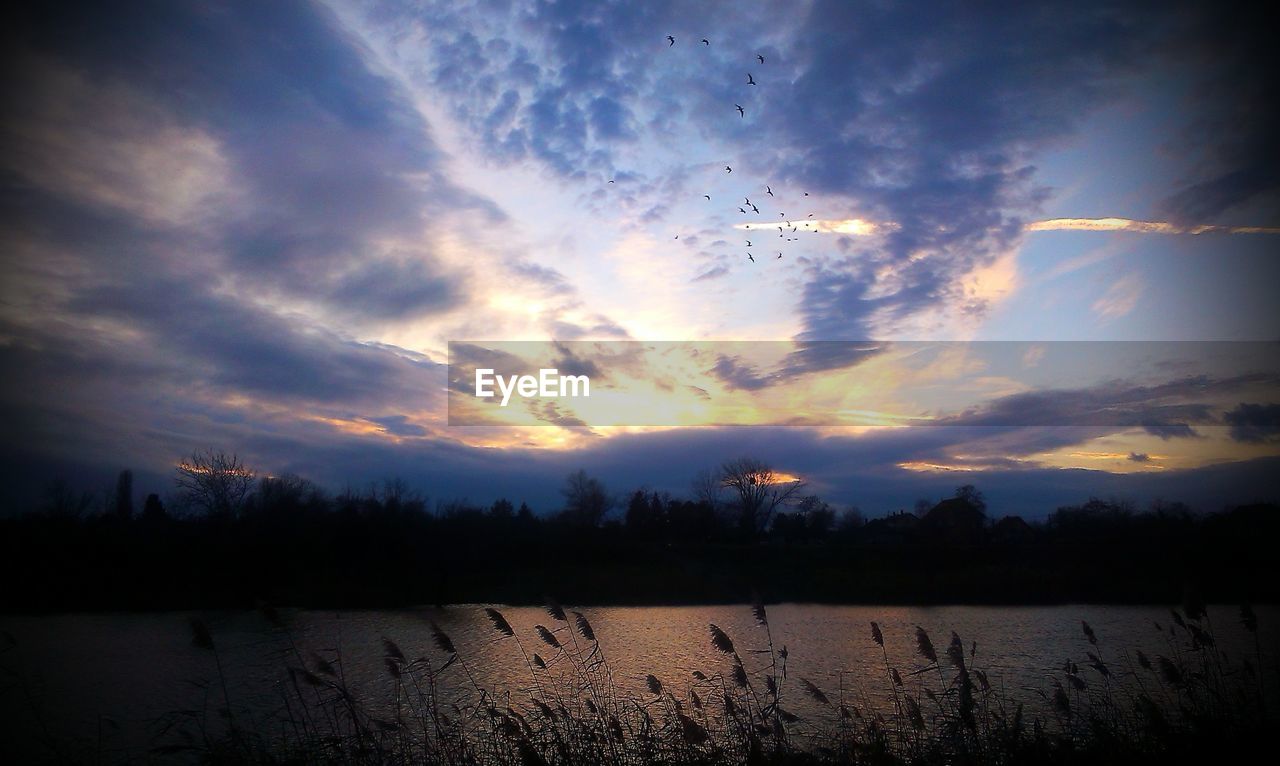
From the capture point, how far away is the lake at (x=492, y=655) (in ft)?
45.3

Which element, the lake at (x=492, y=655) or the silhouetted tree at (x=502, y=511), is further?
the silhouetted tree at (x=502, y=511)

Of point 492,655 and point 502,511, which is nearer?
point 492,655

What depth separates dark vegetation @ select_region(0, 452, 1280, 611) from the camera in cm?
4000

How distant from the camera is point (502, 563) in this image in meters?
46.1

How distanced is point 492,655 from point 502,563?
26.1 meters

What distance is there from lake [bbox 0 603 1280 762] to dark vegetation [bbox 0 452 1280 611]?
448 centimetres

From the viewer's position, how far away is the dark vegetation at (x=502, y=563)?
40.0 metres

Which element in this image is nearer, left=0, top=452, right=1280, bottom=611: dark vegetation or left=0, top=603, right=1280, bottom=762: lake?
left=0, top=603, right=1280, bottom=762: lake

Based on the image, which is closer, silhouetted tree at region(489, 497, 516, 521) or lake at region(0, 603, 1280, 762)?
lake at region(0, 603, 1280, 762)

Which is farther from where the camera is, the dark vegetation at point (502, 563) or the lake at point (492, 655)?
the dark vegetation at point (502, 563)

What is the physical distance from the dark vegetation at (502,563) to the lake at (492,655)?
14.7ft

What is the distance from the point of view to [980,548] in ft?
167

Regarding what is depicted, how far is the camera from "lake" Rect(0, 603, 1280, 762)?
45.3 ft

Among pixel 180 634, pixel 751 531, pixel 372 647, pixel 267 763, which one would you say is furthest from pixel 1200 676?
pixel 751 531
